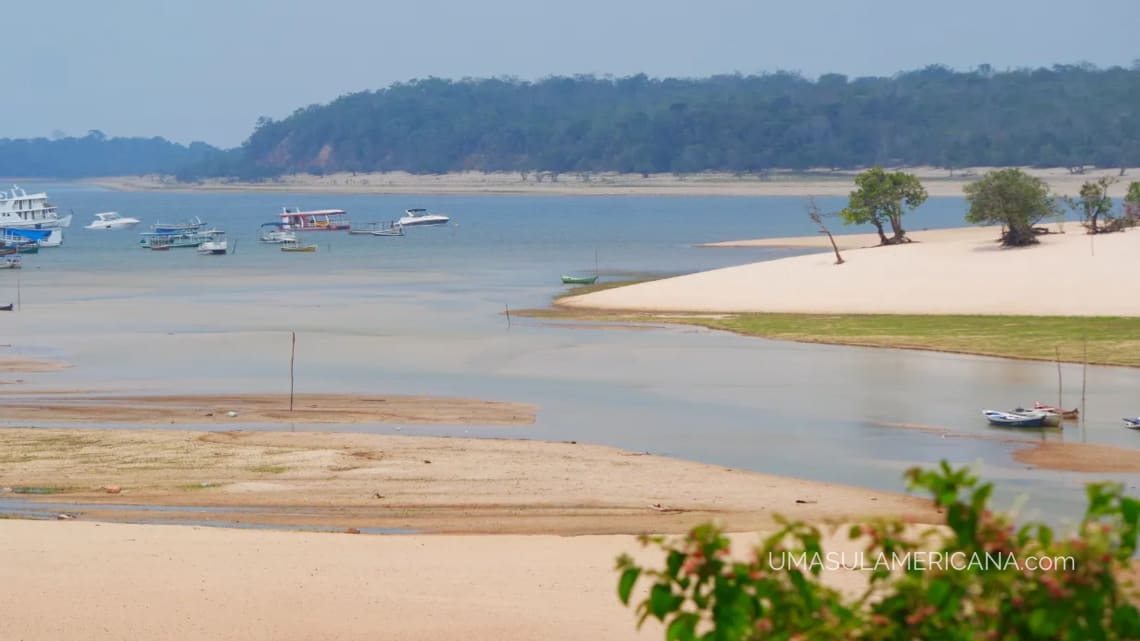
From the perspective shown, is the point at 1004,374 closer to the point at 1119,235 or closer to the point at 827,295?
the point at 827,295

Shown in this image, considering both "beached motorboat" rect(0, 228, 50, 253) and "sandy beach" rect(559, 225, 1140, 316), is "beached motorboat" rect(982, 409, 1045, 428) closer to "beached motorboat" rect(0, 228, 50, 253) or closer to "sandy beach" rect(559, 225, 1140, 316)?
"sandy beach" rect(559, 225, 1140, 316)

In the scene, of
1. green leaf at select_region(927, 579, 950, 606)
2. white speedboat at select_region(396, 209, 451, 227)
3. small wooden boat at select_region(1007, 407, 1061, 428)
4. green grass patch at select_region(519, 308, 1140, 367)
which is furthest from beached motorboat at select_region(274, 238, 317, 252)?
green leaf at select_region(927, 579, 950, 606)

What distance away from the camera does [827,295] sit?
5497 cm

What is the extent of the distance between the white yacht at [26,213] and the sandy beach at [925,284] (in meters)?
71.1

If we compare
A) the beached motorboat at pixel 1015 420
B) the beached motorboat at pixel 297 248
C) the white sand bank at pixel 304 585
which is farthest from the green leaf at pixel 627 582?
the beached motorboat at pixel 297 248

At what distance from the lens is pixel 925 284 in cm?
5484

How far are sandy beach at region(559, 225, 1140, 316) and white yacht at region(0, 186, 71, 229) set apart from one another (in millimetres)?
71120

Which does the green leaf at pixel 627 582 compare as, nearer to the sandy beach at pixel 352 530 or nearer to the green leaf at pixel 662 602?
the green leaf at pixel 662 602

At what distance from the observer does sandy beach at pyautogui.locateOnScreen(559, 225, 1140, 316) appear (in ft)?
164

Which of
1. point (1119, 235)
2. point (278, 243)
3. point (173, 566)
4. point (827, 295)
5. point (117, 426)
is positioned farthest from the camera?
point (278, 243)

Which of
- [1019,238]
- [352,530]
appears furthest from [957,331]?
[352,530]

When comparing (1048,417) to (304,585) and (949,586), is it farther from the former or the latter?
(949,586)

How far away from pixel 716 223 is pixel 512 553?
11569 centimetres

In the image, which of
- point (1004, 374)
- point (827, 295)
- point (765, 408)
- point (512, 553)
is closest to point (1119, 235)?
point (827, 295)
